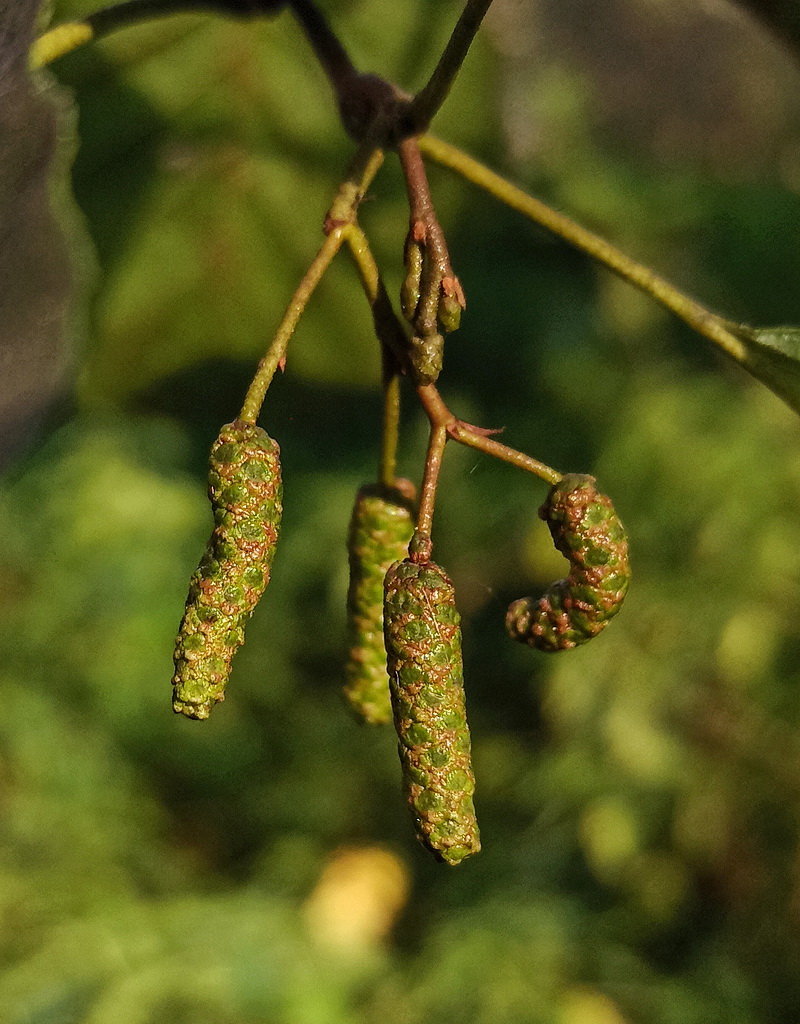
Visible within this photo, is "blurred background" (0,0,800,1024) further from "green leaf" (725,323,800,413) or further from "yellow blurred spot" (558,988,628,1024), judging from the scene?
"green leaf" (725,323,800,413)

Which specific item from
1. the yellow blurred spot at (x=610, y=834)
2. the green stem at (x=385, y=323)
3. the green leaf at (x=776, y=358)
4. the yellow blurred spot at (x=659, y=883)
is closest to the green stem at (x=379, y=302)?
the green stem at (x=385, y=323)

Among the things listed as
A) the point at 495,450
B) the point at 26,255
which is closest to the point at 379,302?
the point at 495,450

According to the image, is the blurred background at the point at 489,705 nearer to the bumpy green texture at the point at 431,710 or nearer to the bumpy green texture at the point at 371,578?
the bumpy green texture at the point at 371,578

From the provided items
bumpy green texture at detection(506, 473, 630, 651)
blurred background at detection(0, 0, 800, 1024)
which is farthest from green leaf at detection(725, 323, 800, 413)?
blurred background at detection(0, 0, 800, 1024)

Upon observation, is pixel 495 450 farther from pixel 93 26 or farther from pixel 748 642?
pixel 748 642

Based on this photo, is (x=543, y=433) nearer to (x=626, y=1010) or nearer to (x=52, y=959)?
(x=626, y=1010)
